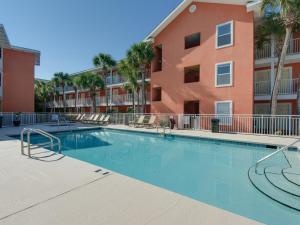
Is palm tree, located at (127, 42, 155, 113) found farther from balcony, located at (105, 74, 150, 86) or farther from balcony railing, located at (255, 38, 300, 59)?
balcony railing, located at (255, 38, 300, 59)

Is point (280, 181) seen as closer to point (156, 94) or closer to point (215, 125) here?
point (215, 125)

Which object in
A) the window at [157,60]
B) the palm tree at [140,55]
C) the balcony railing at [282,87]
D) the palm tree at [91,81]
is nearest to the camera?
the balcony railing at [282,87]

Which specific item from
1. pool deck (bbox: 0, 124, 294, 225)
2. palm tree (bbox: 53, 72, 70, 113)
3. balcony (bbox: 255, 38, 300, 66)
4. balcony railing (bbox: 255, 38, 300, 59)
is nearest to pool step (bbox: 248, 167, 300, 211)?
pool deck (bbox: 0, 124, 294, 225)

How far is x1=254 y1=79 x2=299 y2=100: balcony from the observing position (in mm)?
15018

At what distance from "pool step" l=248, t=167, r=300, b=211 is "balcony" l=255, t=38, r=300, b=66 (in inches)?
467

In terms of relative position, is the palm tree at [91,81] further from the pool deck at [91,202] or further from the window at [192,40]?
the pool deck at [91,202]

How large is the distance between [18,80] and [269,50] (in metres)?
24.2

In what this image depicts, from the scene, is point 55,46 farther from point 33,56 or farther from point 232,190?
point 232,190

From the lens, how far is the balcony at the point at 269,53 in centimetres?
1463

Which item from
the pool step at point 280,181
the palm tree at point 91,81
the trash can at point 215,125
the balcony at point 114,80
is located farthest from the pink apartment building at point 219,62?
the palm tree at point 91,81

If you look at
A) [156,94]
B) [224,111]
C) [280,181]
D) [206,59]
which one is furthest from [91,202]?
[156,94]

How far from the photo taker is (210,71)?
643 inches

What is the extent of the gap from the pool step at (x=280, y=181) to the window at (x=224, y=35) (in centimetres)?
1149

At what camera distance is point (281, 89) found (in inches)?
619
